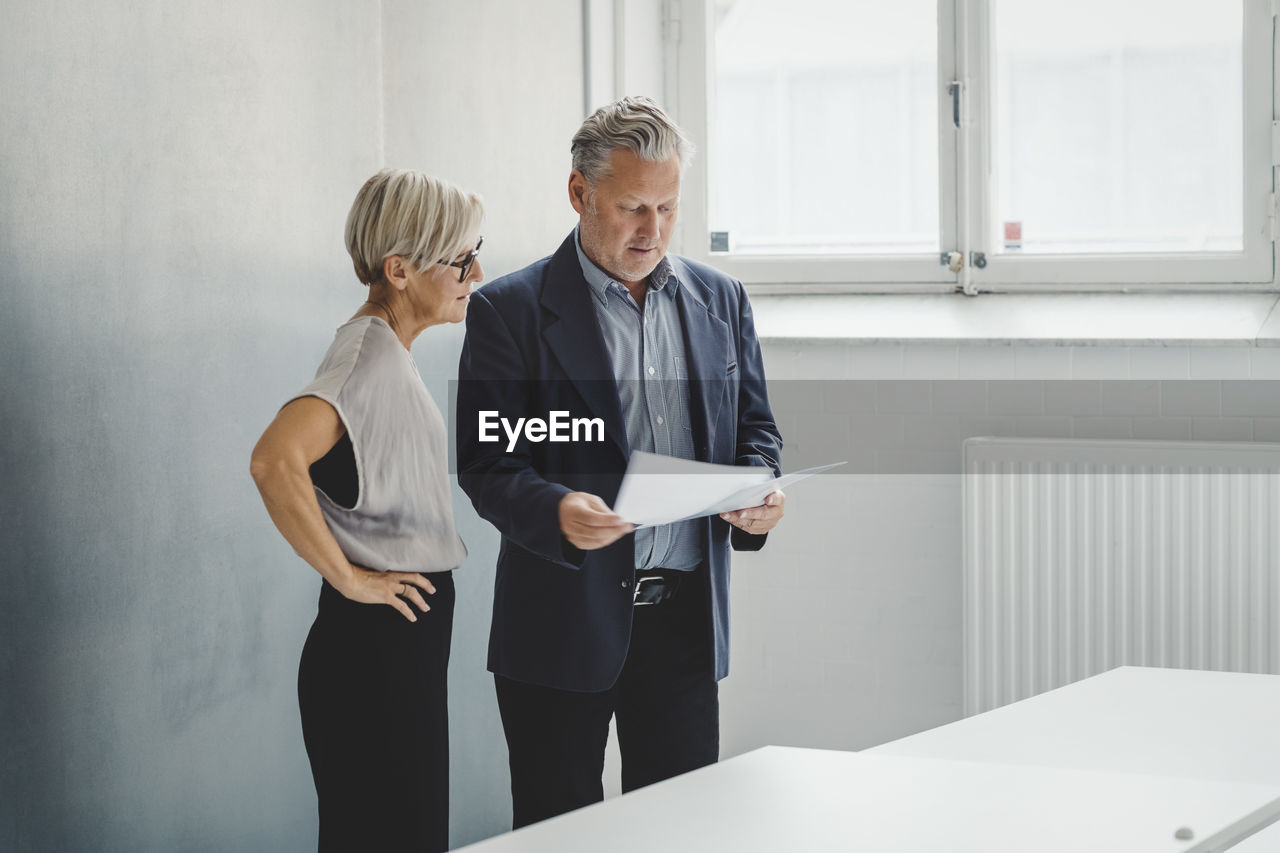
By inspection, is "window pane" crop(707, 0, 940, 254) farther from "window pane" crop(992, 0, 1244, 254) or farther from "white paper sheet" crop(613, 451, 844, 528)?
"white paper sheet" crop(613, 451, 844, 528)

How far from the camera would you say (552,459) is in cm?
199

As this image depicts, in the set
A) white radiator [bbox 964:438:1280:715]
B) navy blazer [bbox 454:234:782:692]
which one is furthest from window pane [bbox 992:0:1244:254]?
navy blazer [bbox 454:234:782:692]

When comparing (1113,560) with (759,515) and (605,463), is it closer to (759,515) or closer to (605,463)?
(759,515)

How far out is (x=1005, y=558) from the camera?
3.18 m

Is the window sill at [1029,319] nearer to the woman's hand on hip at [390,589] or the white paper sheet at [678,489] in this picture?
the white paper sheet at [678,489]

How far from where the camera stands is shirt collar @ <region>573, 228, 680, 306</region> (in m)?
2.04

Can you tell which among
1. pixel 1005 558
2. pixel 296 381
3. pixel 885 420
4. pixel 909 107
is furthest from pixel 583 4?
pixel 1005 558

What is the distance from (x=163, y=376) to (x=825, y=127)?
231cm

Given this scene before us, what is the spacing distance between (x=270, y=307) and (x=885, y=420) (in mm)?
1848

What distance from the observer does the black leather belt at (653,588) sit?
2031 millimetres

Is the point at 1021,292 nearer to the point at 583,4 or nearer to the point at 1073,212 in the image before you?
the point at 1073,212

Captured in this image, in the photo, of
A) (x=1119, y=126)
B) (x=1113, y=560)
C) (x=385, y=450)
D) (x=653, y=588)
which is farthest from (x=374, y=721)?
(x=1119, y=126)

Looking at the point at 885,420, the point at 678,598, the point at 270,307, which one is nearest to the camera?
the point at 270,307

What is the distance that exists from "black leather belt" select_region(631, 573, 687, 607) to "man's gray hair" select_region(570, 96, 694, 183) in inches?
24.8
